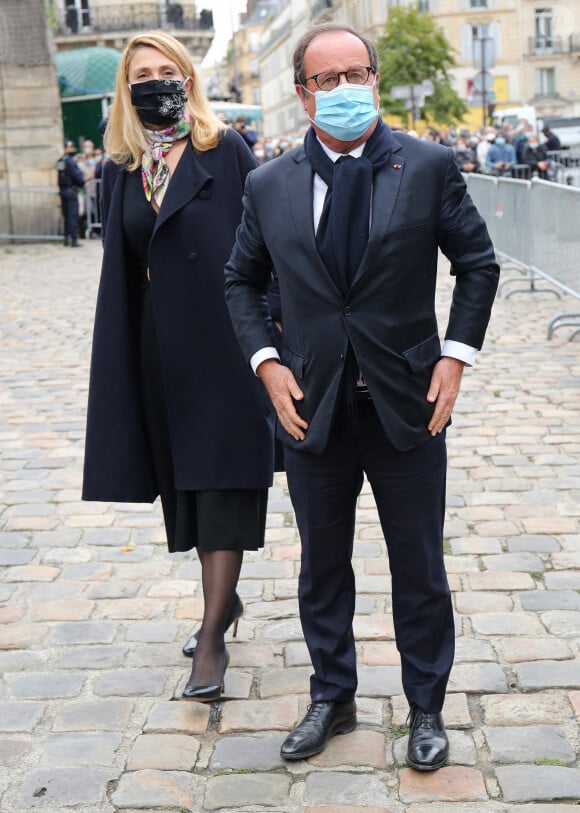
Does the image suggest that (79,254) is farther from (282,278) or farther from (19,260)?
(282,278)

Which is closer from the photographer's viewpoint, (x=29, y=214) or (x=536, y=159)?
(x=29, y=214)

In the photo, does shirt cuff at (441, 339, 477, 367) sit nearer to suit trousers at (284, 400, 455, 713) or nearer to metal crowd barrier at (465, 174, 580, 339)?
suit trousers at (284, 400, 455, 713)

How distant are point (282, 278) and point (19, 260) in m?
19.5

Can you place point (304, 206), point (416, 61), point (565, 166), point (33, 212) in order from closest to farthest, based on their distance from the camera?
point (304, 206) < point (33, 212) < point (565, 166) < point (416, 61)

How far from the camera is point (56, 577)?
5.35 meters

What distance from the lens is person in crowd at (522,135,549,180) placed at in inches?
1070

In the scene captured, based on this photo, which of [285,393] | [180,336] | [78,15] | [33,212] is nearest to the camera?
[285,393]

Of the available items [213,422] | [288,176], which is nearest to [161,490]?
[213,422]

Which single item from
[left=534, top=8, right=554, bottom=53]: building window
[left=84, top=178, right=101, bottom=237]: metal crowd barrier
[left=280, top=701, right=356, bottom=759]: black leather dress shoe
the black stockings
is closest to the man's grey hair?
the black stockings

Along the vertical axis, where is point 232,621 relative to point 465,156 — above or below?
above

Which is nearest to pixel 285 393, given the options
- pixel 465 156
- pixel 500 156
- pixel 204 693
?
pixel 204 693

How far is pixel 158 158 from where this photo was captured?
13.4ft

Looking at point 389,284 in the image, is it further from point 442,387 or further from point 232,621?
point 232,621

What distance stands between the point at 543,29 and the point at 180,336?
78.4 metres
